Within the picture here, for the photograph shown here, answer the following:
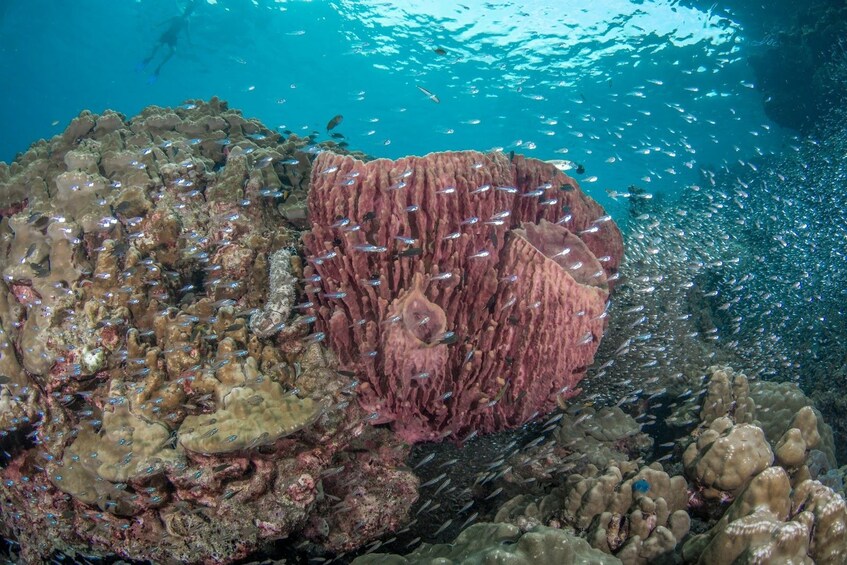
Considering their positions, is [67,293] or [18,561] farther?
[18,561]

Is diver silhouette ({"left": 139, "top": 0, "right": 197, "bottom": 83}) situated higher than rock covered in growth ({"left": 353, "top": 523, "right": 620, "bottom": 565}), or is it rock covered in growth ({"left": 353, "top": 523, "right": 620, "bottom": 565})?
diver silhouette ({"left": 139, "top": 0, "right": 197, "bottom": 83})

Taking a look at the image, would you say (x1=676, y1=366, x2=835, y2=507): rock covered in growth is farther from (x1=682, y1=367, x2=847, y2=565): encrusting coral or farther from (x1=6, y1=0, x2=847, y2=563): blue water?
(x1=6, y1=0, x2=847, y2=563): blue water

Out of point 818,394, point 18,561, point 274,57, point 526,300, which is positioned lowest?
point 818,394

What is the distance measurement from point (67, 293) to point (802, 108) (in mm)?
34355

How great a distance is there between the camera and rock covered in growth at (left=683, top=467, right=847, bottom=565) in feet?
8.58

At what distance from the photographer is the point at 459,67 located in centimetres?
4228

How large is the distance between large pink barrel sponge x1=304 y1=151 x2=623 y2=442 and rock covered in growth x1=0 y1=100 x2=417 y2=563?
1.46 feet

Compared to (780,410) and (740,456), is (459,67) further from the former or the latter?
(740,456)

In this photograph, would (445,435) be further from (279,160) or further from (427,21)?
(427,21)

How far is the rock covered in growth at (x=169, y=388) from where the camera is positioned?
4262 millimetres

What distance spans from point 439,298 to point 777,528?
10.7 ft

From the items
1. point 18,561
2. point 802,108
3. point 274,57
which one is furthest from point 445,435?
point 274,57

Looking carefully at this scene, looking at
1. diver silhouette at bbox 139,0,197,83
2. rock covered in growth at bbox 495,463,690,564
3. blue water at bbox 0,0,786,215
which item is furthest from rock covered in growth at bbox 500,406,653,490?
diver silhouette at bbox 139,0,197,83

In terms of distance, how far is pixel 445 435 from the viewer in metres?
5.13
